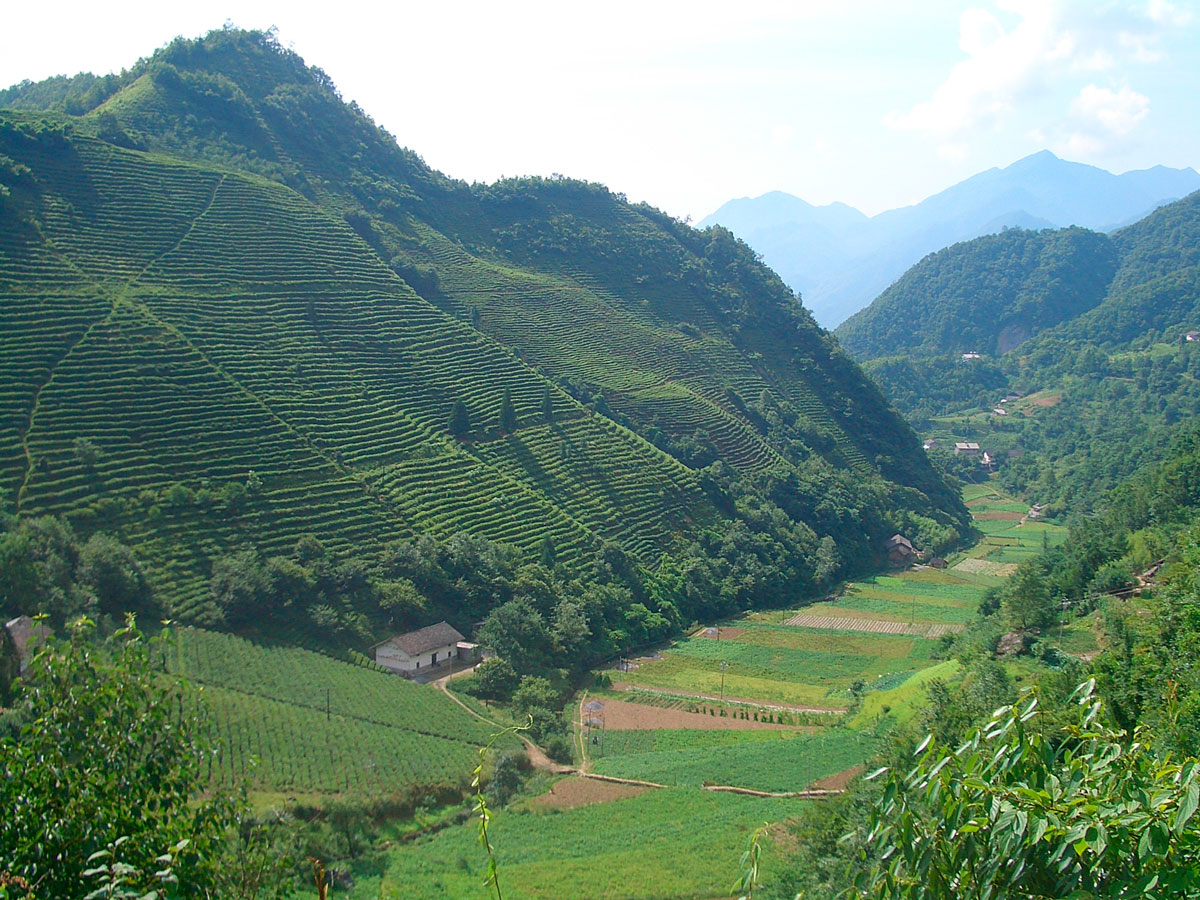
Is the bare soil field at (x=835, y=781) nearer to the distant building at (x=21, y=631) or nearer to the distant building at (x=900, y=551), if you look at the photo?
the distant building at (x=21, y=631)

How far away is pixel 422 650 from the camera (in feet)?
102

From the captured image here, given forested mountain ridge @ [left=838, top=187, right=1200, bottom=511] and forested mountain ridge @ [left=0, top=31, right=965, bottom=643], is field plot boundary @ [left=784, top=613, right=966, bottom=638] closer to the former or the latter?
forested mountain ridge @ [left=0, top=31, right=965, bottom=643]

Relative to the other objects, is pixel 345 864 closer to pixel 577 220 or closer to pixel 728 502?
pixel 728 502

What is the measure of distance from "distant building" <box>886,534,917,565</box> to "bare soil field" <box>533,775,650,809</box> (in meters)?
36.9

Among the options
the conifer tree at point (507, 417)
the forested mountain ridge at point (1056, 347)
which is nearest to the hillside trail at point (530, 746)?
the conifer tree at point (507, 417)

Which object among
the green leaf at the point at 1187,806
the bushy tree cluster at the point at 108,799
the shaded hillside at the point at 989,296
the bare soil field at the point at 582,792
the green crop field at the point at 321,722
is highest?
the shaded hillside at the point at 989,296

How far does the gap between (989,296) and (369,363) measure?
403 feet

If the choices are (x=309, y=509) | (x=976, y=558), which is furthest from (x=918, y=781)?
(x=976, y=558)

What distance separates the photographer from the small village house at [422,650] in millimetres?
30750

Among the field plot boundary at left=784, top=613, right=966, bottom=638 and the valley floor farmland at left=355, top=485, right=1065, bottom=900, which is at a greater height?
the valley floor farmland at left=355, top=485, right=1065, bottom=900

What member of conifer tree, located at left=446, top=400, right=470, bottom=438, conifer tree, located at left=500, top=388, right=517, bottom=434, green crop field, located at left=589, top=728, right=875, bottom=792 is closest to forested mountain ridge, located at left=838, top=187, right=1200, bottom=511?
conifer tree, located at left=500, top=388, right=517, bottom=434

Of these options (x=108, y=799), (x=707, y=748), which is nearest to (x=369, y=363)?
(x=707, y=748)

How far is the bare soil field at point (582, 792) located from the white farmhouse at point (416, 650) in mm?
8518

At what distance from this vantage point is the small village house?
30.8 m
